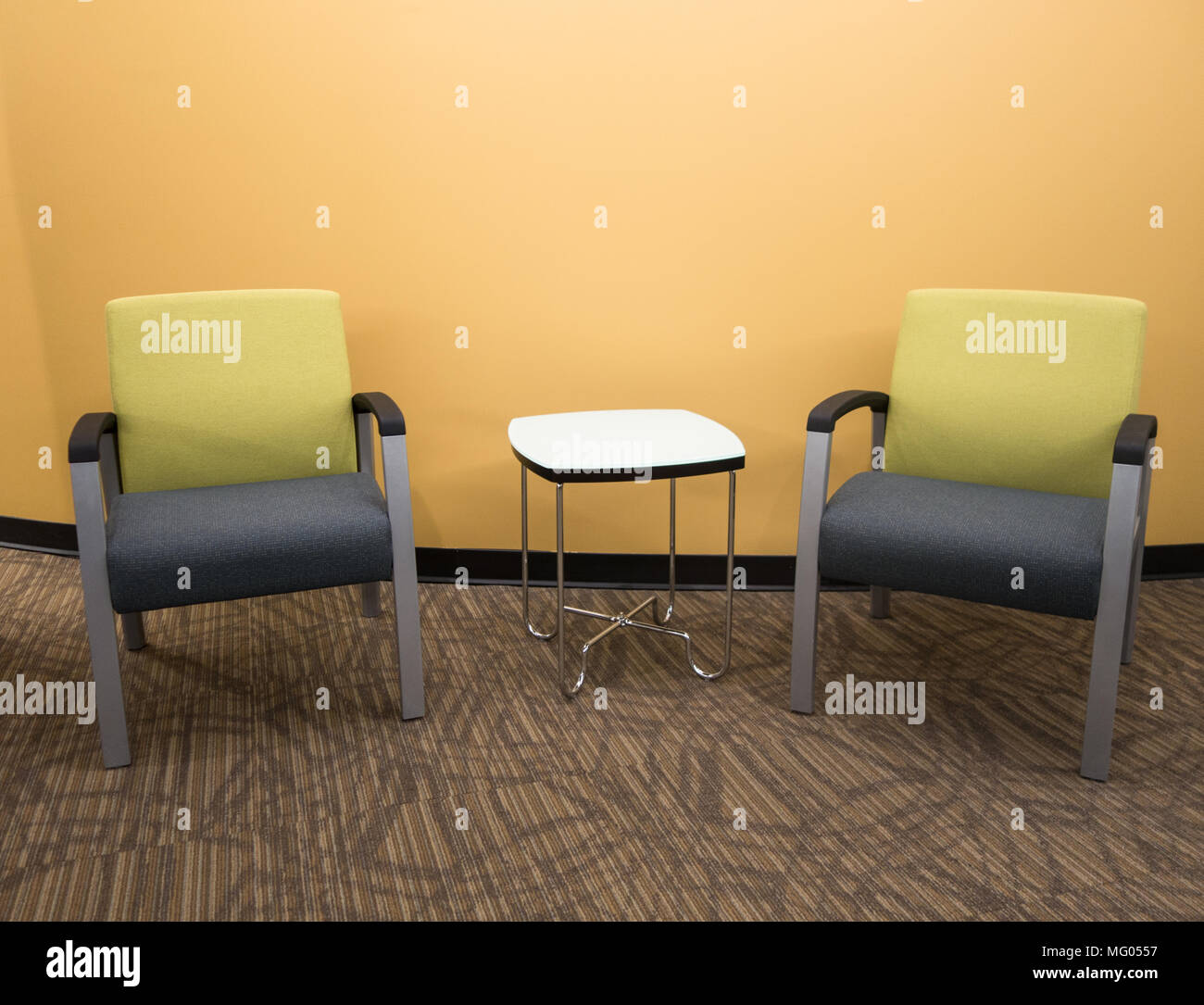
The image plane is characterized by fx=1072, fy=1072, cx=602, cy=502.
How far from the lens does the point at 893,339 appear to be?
3.19 m

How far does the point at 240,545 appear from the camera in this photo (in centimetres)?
232

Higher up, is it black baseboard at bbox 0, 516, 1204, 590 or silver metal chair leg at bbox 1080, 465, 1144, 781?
silver metal chair leg at bbox 1080, 465, 1144, 781

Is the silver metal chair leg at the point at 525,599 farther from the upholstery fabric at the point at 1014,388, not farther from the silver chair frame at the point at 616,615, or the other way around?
the upholstery fabric at the point at 1014,388

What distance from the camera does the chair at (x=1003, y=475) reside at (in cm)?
226

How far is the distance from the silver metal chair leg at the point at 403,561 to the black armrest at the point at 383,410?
21 mm

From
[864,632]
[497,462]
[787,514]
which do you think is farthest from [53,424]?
[864,632]

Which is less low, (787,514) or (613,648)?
(787,514)

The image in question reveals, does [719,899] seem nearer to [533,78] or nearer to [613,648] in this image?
[613,648]

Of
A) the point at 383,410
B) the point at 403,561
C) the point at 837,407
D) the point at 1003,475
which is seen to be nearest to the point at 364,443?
the point at 383,410

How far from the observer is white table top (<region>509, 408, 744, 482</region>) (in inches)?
97.9

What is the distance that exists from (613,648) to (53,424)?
204cm

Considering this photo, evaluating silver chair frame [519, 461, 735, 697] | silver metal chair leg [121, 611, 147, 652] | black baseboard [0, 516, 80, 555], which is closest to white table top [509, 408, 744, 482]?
silver chair frame [519, 461, 735, 697]

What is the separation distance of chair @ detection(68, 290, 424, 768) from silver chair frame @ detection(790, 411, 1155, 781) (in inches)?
35.8

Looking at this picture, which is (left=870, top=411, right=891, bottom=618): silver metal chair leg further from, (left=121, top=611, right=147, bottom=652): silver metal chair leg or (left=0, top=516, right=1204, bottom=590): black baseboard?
(left=121, top=611, right=147, bottom=652): silver metal chair leg
